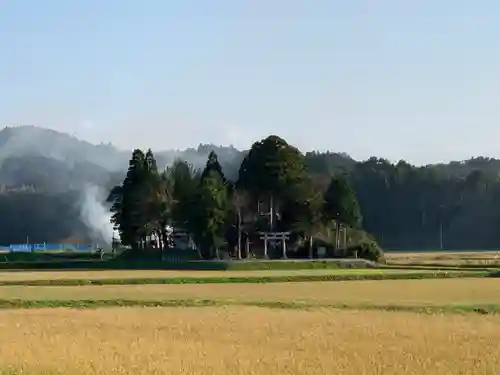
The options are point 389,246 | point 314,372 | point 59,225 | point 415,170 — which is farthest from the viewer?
point 59,225

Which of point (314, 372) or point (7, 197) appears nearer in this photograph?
point (314, 372)

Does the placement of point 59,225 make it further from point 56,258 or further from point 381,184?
point 56,258

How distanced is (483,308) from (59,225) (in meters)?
144

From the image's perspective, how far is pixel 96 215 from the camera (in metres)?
170

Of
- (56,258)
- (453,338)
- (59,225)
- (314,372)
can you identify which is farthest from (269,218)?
(59,225)

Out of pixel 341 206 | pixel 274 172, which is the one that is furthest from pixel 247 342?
pixel 341 206

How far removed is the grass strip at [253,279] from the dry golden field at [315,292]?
2.29 m

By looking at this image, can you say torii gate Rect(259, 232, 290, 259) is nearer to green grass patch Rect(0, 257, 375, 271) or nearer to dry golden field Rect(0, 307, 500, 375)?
green grass patch Rect(0, 257, 375, 271)

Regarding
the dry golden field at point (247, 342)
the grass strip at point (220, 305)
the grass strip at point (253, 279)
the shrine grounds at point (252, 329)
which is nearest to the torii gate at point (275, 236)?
the grass strip at point (253, 279)

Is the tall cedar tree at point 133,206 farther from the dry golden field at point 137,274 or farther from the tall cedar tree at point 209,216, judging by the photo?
the dry golden field at point 137,274

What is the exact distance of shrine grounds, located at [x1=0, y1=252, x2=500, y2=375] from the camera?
16047 millimetres

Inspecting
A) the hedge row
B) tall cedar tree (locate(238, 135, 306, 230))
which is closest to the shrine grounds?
the hedge row

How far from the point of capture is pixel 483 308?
30.0 m

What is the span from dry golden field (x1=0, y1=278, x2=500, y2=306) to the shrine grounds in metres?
0.05
